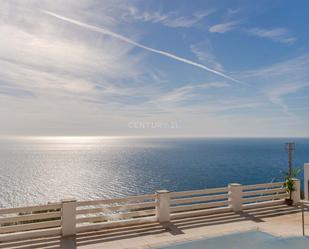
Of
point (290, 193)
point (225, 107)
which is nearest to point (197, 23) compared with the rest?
point (290, 193)

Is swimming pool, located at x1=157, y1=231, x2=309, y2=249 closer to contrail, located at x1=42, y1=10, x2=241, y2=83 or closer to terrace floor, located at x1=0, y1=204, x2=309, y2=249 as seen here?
terrace floor, located at x1=0, y1=204, x2=309, y2=249

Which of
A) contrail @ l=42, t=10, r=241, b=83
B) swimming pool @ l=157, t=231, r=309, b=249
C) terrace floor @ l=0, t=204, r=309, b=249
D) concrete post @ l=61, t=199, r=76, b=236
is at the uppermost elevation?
contrail @ l=42, t=10, r=241, b=83

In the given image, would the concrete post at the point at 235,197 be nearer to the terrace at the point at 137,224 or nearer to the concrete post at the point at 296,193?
the terrace at the point at 137,224

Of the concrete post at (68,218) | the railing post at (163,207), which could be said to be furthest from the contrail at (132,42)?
the railing post at (163,207)

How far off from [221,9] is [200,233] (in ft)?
41.8

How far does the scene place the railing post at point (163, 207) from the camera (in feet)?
28.5

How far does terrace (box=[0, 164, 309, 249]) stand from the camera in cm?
697

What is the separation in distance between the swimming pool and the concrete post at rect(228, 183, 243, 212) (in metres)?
2.12

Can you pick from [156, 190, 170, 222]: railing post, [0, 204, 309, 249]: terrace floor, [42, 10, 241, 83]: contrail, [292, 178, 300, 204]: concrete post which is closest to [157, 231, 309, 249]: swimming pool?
[0, 204, 309, 249]: terrace floor

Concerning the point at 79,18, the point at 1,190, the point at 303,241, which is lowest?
the point at 1,190

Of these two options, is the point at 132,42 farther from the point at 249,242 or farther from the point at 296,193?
the point at 249,242

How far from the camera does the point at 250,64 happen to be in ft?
77.6

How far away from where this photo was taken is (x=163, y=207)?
8734mm

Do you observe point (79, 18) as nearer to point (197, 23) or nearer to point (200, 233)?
point (197, 23)
